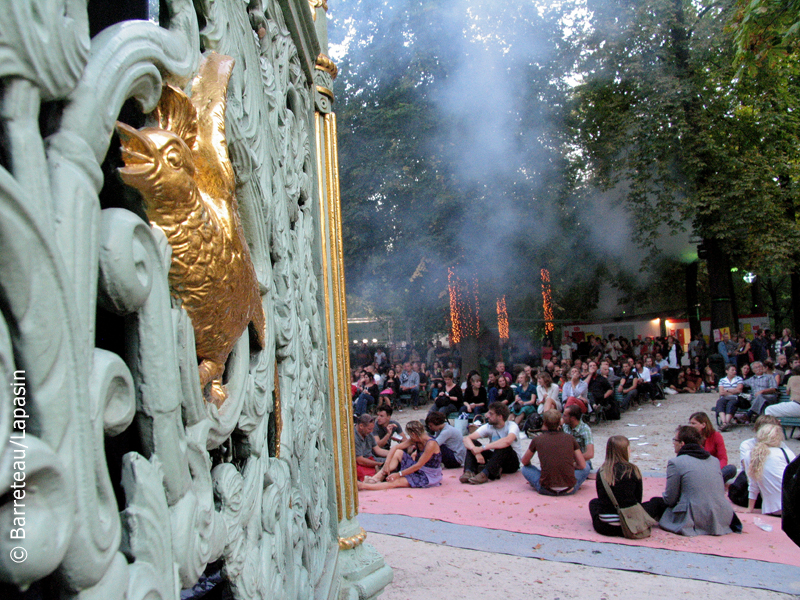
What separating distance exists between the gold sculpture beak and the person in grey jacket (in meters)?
5.43

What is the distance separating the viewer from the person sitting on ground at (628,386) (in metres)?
12.9

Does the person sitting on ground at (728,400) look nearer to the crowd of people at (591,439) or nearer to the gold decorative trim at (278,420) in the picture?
the crowd of people at (591,439)

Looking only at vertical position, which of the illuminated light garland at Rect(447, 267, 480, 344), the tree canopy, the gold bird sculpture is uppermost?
the tree canopy

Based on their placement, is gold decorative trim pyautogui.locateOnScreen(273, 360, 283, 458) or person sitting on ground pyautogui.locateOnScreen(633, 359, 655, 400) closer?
gold decorative trim pyautogui.locateOnScreen(273, 360, 283, 458)

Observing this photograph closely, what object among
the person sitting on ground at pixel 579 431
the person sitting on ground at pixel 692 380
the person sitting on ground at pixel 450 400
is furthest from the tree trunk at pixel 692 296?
the person sitting on ground at pixel 579 431

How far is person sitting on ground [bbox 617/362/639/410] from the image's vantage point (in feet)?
42.4

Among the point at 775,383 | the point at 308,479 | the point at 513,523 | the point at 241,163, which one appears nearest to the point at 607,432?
the point at 775,383

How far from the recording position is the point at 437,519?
5906 mm

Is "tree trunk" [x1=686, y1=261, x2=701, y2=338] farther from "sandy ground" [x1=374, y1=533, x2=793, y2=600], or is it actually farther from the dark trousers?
"sandy ground" [x1=374, y1=533, x2=793, y2=600]

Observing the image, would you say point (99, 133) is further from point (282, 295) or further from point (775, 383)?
point (775, 383)

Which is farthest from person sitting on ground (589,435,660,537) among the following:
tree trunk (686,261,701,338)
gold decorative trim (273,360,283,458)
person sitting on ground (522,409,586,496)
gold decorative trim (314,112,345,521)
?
tree trunk (686,261,701,338)

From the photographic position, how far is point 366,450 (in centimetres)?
870

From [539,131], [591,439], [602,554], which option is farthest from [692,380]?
[602,554]

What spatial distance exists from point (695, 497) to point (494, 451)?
123 inches
